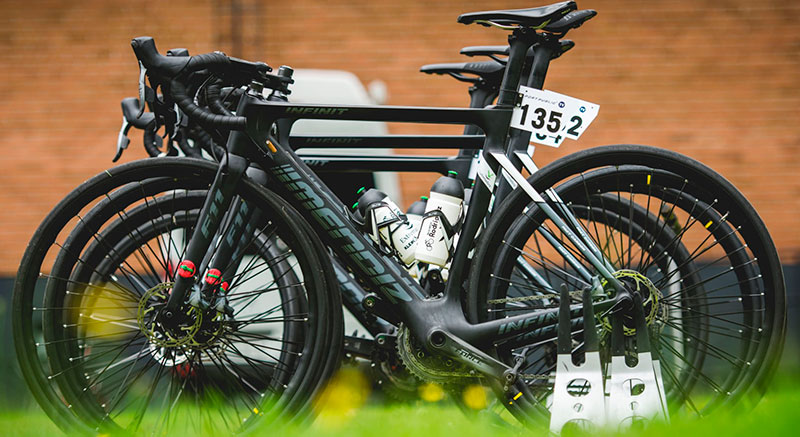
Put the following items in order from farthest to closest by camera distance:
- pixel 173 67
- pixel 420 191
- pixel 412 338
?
pixel 420 191 → pixel 412 338 → pixel 173 67

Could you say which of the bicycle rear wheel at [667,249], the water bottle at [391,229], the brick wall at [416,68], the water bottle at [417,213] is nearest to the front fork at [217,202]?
the water bottle at [391,229]

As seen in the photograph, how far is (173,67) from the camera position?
98.2 inches

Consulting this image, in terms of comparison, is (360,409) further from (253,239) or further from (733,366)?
(733,366)

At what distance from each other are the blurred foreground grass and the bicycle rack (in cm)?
9

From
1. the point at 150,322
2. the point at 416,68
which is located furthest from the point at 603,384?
the point at 416,68

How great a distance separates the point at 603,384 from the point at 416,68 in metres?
6.07

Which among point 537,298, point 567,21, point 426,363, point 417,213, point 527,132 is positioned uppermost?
point 567,21

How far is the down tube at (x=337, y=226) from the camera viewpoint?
2.67m

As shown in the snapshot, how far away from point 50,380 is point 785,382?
2.65m

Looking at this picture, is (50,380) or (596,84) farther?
(596,84)

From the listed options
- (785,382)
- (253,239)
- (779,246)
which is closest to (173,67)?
(253,239)

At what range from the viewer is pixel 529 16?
2572 millimetres

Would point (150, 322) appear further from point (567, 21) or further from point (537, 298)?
point (567, 21)

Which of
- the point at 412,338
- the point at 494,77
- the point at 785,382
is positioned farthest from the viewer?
the point at 494,77
